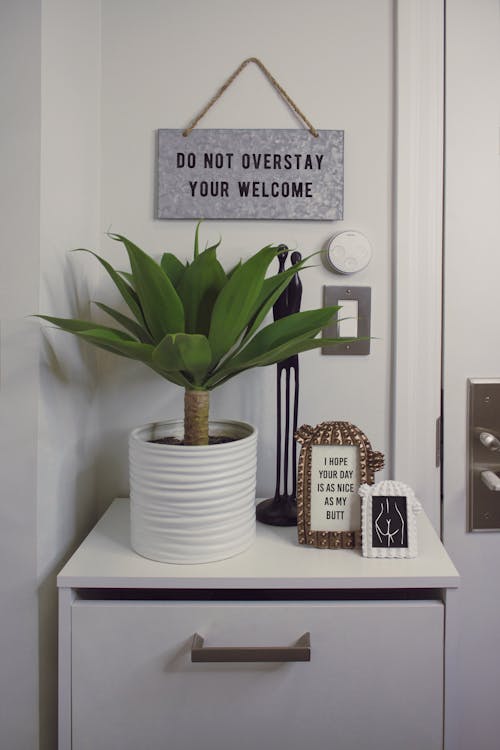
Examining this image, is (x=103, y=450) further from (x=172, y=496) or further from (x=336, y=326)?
(x=336, y=326)

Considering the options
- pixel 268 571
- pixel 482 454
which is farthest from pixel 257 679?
pixel 482 454

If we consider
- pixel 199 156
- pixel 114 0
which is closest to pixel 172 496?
pixel 199 156

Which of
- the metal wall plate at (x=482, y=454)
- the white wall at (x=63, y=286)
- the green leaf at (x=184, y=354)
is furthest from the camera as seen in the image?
the metal wall plate at (x=482, y=454)

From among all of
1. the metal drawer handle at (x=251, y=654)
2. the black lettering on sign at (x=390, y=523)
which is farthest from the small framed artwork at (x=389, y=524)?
the metal drawer handle at (x=251, y=654)

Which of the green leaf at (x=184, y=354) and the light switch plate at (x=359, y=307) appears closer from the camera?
the green leaf at (x=184, y=354)

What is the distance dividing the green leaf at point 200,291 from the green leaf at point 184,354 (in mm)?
89

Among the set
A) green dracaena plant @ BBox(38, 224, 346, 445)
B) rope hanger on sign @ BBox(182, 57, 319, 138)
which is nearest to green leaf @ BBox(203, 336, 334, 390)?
green dracaena plant @ BBox(38, 224, 346, 445)

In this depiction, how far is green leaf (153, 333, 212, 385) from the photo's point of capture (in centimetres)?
76

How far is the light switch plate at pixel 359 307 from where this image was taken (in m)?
1.13

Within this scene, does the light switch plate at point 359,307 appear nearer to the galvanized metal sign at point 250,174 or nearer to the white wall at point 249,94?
the white wall at point 249,94

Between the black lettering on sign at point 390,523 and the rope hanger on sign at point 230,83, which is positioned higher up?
the rope hanger on sign at point 230,83

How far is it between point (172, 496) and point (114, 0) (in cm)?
96

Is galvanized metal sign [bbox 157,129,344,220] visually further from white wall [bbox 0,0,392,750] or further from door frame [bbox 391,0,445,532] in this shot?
door frame [bbox 391,0,445,532]

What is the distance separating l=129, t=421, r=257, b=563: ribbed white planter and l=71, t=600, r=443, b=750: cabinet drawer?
0.08 m
